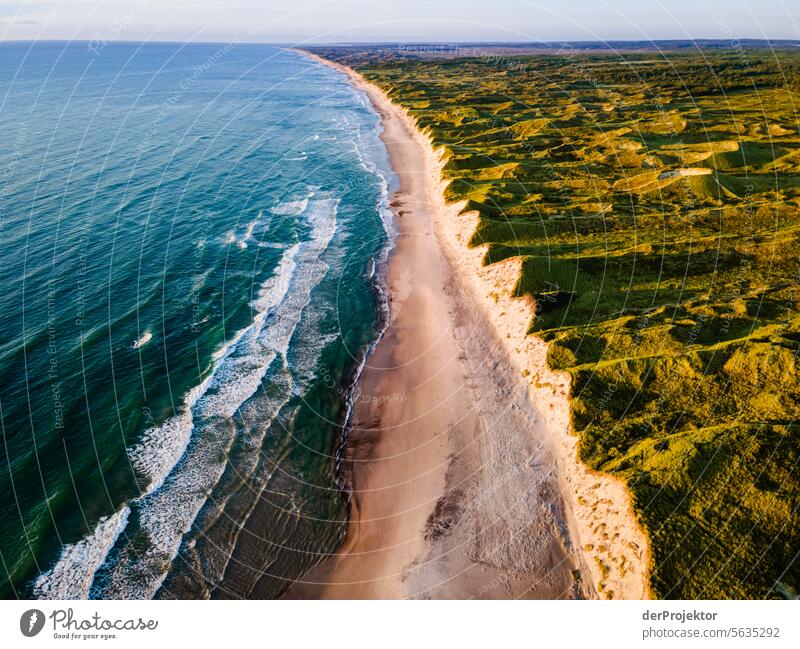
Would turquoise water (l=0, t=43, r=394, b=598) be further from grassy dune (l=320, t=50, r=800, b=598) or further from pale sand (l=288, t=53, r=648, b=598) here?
grassy dune (l=320, t=50, r=800, b=598)

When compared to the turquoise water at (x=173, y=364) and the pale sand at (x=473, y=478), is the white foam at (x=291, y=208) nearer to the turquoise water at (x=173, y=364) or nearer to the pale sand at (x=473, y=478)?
the turquoise water at (x=173, y=364)

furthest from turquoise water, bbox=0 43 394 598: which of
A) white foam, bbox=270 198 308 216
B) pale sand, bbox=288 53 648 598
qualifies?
pale sand, bbox=288 53 648 598

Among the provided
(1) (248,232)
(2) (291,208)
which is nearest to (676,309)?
(1) (248,232)

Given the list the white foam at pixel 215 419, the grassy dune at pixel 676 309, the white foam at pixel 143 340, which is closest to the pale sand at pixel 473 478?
the grassy dune at pixel 676 309

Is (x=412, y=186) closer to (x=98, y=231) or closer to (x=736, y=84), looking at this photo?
(x=98, y=231)

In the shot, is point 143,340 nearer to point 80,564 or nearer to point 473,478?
point 80,564

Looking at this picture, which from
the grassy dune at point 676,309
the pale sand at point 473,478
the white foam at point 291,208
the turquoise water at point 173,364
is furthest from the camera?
the white foam at point 291,208

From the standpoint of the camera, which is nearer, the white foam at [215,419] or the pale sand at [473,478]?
the pale sand at [473,478]
